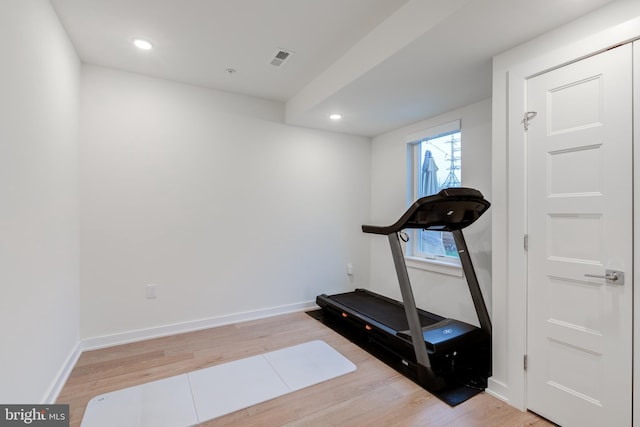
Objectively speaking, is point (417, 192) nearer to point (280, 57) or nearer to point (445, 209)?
point (445, 209)

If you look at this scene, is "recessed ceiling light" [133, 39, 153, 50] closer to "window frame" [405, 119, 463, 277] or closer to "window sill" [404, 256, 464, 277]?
"window frame" [405, 119, 463, 277]

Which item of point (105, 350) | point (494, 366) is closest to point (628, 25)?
point (494, 366)

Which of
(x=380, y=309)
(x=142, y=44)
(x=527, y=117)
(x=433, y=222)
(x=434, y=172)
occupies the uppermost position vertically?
(x=142, y=44)

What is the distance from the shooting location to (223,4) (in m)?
1.88

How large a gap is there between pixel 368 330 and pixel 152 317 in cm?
207

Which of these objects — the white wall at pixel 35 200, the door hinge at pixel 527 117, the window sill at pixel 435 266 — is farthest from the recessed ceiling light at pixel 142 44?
the window sill at pixel 435 266

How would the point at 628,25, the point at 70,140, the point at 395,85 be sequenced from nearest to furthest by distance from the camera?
the point at 628,25, the point at 70,140, the point at 395,85

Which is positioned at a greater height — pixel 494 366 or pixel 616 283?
pixel 616 283

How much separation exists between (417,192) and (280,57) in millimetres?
2132

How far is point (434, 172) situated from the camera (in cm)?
334

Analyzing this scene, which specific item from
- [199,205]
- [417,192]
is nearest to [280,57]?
[199,205]

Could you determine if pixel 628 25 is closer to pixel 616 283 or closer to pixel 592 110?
pixel 592 110

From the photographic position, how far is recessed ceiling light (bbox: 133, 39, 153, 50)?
7.42 feet

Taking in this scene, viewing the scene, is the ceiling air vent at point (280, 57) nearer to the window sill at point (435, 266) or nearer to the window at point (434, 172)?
the window at point (434, 172)
